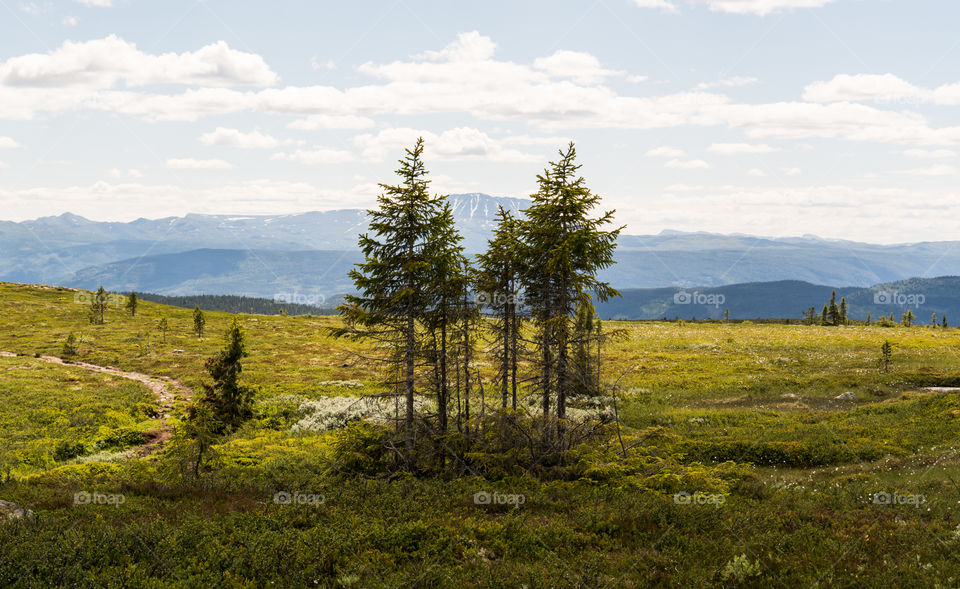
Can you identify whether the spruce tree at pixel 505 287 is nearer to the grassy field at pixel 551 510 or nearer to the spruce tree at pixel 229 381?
the grassy field at pixel 551 510

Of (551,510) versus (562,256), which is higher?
(562,256)

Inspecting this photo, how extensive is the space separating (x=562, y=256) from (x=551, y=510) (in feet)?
32.1

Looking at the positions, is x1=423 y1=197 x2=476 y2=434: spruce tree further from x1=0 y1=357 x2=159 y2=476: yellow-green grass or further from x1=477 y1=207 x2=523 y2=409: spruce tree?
x1=0 y1=357 x2=159 y2=476: yellow-green grass

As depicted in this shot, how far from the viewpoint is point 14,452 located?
84.0ft

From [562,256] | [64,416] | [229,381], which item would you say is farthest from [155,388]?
[562,256]

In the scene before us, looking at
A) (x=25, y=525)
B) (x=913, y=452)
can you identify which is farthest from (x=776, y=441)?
(x=25, y=525)

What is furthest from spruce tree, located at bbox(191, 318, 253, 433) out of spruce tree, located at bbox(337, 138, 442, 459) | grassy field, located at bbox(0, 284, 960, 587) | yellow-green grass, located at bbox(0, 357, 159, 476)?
spruce tree, located at bbox(337, 138, 442, 459)

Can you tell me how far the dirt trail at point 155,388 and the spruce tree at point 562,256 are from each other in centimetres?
2318

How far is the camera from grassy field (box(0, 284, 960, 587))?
36.6 feet

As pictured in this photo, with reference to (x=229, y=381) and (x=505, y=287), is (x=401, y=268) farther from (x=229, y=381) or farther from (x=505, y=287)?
(x=229, y=381)

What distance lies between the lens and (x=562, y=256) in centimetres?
2083

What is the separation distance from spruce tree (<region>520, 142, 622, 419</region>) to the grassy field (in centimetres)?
285

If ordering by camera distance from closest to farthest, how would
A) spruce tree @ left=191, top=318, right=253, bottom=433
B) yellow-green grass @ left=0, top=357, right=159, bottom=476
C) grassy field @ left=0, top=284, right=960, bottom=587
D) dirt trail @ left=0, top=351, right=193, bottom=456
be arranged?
grassy field @ left=0, top=284, right=960, bottom=587 < yellow-green grass @ left=0, top=357, right=159, bottom=476 < spruce tree @ left=191, top=318, right=253, bottom=433 < dirt trail @ left=0, top=351, right=193, bottom=456

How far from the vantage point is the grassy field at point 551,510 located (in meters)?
11.2
